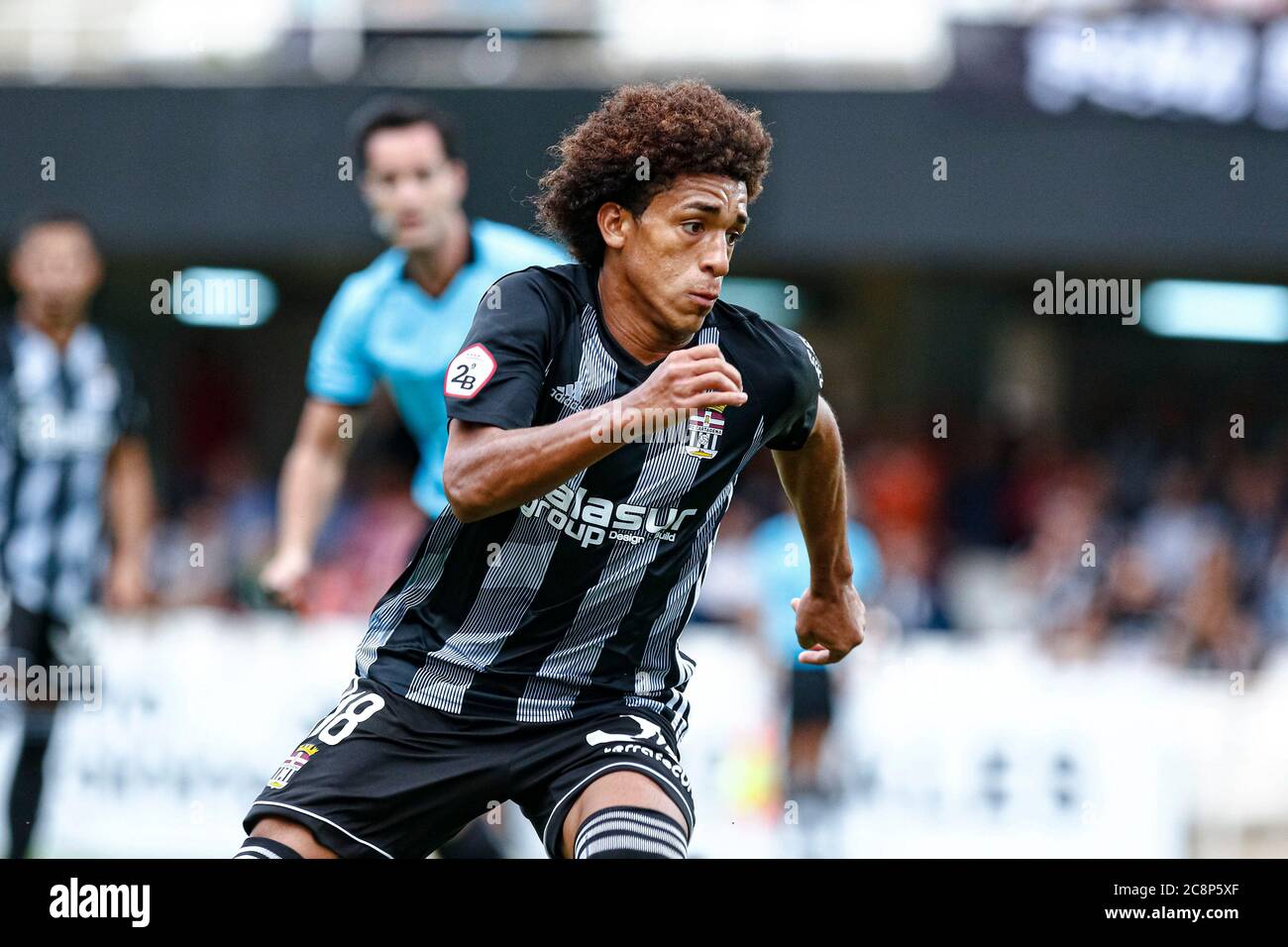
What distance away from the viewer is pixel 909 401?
15789 millimetres

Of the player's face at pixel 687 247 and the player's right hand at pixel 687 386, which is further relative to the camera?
the player's face at pixel 687 247

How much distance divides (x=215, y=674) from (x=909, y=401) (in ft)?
26.6

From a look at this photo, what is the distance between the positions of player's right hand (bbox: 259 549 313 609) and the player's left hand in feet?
8.19

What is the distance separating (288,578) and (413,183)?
151 cm

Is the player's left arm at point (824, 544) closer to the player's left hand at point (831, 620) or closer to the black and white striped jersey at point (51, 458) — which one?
the player's left hand at point (831, 620)

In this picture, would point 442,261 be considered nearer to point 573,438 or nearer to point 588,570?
point 588,570

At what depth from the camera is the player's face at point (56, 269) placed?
24.6ft

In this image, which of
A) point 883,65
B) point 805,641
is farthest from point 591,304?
point 883,65

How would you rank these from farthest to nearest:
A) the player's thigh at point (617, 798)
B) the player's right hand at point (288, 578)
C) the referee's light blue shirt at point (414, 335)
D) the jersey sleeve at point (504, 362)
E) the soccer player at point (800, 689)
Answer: the soccer player at point (800, 689)
the player's right hand at point (288, 578)
the referee's light blue shirt at point (414, 335)
the player's thigh at point (617, 798)
the jersey sleeve at point (504, 362)

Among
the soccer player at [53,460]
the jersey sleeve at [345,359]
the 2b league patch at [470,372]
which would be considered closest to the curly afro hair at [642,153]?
the 2b league patch at [470,372]

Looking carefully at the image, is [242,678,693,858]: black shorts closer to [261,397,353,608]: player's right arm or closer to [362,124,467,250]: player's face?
[261,397,353,608]: player's right arm

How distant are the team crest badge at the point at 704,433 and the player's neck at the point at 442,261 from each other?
243cm

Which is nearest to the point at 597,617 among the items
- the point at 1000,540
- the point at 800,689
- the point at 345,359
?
the point at 345,359

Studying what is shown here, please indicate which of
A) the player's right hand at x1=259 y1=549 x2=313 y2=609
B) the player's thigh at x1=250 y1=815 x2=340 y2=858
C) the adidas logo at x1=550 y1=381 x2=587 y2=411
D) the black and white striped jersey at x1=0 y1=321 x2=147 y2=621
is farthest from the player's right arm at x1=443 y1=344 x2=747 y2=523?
the black and white striped jersey at x1=0 y1=321 x2=147 y2=621
